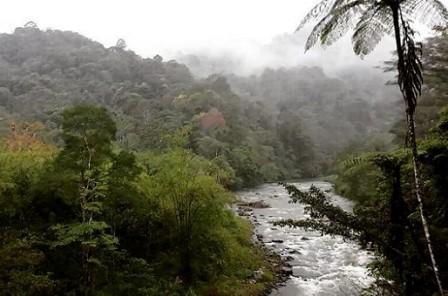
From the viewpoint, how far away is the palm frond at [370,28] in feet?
23.5

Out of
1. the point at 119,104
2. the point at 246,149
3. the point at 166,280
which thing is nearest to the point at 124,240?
the point at 166,280

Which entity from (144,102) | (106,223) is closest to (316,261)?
(106,223)

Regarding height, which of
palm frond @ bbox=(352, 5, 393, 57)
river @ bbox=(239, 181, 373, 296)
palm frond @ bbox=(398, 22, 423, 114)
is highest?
palm frond @ bbox=(352, 5, 393, 57)

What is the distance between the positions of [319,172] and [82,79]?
4099 cm

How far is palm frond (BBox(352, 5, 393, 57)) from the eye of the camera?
7.17 meters

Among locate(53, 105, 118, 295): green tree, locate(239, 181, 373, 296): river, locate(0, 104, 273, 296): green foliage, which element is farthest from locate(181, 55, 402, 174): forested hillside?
locate(53, 105, 118, 295): green tree

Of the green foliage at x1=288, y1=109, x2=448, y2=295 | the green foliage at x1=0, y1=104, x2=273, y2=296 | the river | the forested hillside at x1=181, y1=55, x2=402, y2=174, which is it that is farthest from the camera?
the forested hillside at x1=181, y1=55, x2=402, y2=174

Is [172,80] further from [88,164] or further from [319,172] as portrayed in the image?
[88,164]

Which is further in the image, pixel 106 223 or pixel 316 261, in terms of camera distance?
pixel 316 261

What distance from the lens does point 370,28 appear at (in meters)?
7.39

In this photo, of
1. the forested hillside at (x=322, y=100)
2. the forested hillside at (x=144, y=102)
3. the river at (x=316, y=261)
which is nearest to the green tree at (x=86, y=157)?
the river at (x=316, y=261)

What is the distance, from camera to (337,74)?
605ft

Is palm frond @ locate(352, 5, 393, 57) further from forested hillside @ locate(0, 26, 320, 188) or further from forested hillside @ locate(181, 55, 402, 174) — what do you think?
forested hillside @ locate(181, 55, 402, 174)

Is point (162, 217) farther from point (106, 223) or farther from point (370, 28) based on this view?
point (370, 28)
